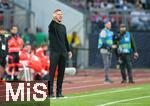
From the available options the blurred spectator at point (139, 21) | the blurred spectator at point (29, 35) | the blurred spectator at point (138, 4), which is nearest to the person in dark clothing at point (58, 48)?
the blurred spectator at point (29, 35)

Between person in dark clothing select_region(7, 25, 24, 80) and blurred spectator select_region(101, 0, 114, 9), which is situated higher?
blurred spectator select_region(101, 0, 114, 9)

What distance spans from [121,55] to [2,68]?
15.8 feet

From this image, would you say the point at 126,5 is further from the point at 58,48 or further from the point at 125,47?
the point at 58,48

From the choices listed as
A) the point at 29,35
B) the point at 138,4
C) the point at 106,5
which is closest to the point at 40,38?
the point at 29,35

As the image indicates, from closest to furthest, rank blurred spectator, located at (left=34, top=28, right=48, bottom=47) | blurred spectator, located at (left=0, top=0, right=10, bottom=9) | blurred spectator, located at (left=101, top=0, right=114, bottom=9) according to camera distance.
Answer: blurred spectator, located at (left=34, top=28, right=48, bottom=47) → blurred spectator, located at (left=0, top=0, right=10, bottom=9) → blurred spectator, located at (left=101, top=0, right=114, bottom=9)

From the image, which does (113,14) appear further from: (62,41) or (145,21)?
(62,41)

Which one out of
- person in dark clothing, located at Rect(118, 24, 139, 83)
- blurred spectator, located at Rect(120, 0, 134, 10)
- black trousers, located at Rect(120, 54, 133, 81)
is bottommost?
black trousers, located at Rect(120, 54, 133, 81)

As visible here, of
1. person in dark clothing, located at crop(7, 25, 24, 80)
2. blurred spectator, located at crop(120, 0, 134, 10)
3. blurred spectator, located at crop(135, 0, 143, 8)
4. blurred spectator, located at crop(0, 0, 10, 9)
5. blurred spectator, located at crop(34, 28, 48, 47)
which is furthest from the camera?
blurred spectator, located at crop(135, 0, 143, 8)

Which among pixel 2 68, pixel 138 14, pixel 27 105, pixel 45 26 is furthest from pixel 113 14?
pixel 27 105
